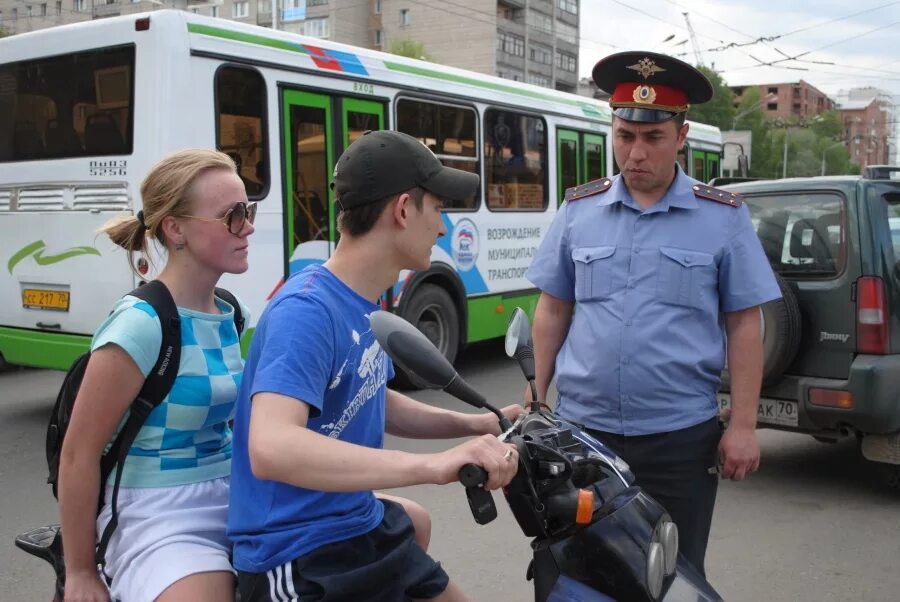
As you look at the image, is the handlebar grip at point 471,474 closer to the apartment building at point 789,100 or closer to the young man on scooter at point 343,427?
the young man on scooter at point 343,427

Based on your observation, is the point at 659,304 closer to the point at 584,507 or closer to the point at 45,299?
the point at 584,507

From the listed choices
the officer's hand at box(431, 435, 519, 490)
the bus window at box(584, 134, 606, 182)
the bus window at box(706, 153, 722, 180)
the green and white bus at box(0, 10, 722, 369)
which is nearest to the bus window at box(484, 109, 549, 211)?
the green and white bus at box(0, 10, 722, 369)

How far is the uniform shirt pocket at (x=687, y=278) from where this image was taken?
2.75 meters

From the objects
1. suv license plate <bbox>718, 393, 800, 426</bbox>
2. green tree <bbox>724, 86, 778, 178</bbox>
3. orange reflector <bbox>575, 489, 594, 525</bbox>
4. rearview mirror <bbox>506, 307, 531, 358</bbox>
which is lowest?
suv license plate <bbox>718, 393, 800, 426</bbox>

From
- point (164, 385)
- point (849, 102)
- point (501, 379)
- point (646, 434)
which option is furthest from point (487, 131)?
point (849, 102)

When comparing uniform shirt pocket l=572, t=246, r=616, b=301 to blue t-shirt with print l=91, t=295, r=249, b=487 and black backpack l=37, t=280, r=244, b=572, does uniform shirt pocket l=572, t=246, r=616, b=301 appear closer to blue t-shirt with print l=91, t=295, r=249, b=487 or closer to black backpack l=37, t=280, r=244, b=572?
blue t-shirt with print l=91, t=295, r=249, b=487

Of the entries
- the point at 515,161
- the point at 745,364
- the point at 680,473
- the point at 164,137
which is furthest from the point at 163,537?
the point at 515,161

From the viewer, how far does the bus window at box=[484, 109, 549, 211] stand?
9.89m

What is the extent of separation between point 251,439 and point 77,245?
6.09 m

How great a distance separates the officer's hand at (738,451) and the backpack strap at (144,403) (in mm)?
1639

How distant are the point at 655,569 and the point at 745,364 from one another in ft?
4.03

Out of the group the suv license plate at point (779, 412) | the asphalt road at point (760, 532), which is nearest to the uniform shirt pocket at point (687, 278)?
the asphalt road at point (760, 532)

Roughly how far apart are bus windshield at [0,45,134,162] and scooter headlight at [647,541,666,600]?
6015mm

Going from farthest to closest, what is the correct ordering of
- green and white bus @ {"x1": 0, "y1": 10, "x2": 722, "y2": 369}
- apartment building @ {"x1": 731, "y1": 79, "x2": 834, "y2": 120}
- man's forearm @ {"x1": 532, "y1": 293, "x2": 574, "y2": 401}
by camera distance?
apartment building @ {"x1": 731, "y1": 79, "x2": 834, "y2": 120}
green and white bus @ {"x1": 0, "y1": 10, "x2": 722, "y2": 369}
man's forearm @ {"x1": 532, "y1": 293, "x2": 574, "y2": 401}
